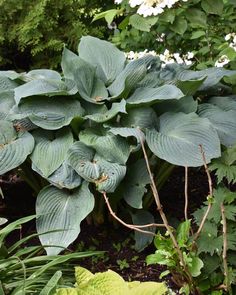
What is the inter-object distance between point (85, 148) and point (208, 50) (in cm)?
109

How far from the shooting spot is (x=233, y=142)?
2.49 meters

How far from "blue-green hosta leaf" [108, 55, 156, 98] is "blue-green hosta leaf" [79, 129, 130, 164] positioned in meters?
0.26

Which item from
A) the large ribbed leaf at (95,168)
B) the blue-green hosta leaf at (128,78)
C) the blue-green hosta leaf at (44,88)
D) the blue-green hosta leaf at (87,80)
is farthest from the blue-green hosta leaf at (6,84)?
the large ribbed leaf at (95,168)

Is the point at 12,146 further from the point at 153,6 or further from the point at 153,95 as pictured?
the point at 153,6

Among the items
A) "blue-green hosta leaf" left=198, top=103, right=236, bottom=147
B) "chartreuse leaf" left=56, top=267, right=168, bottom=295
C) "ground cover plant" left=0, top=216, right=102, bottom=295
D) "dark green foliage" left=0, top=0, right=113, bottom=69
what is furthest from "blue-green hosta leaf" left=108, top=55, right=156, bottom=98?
"dark green foliage" left=0, top=0, right=113, bottom=69

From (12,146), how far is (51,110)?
26 centimetres

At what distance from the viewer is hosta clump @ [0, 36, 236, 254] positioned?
2.30 m

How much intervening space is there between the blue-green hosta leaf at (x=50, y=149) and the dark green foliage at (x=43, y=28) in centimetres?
239

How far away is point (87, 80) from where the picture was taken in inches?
102

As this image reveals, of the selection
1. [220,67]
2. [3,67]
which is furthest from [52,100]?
[3,67]

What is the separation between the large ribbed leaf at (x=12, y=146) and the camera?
2359 millimetres

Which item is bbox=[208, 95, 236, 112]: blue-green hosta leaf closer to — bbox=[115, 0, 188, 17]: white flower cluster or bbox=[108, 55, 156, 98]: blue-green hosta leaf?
bbox=[108, 55, 156, 98]: blue-green hosta leaf

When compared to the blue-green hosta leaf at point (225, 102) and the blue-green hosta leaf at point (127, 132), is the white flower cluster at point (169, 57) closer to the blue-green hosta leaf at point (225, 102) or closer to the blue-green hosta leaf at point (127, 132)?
the blue-green hosta leaf at point (225, 102)

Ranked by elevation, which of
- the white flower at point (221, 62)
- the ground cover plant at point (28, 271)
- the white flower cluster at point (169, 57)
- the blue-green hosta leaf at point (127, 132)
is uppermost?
the blue-green hosta leaf at point (127, 132)
